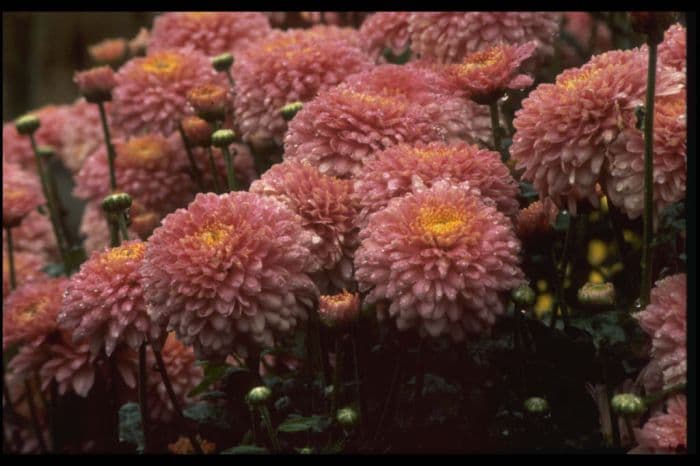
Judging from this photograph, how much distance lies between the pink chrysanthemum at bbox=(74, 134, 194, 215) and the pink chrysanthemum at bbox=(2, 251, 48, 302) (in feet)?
1.17

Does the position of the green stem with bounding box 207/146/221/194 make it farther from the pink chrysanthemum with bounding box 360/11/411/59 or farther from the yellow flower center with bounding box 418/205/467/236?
the yellow flower center with bounding box 418/205/467/236

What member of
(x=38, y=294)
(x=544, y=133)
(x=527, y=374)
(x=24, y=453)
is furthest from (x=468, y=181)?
(x=24, y=453)

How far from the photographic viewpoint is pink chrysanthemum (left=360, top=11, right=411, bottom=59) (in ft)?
7.60

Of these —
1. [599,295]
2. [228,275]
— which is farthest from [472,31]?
[228,275]

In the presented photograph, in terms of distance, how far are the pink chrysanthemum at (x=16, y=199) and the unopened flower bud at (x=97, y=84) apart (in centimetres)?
32

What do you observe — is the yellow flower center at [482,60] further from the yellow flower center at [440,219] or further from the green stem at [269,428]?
the green stem at [269,428]

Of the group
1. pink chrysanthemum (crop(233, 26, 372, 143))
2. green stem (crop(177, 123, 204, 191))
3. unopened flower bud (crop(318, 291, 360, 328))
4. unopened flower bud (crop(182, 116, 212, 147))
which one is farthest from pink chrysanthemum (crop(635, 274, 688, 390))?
green stem (crop(177, 123, 204, 191))

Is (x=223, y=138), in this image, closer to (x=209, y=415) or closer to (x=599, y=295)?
(x=209, y=415)

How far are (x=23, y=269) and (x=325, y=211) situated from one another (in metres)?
1.42

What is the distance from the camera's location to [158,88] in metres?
2.34

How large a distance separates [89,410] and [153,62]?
2.72ft

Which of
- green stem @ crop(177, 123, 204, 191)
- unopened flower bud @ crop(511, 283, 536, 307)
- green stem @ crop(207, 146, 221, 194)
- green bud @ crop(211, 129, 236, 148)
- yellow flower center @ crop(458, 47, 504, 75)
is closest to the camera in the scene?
unopened flower bud @ crop(511, 283, 536, 307)

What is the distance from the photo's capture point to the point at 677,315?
1341 mm

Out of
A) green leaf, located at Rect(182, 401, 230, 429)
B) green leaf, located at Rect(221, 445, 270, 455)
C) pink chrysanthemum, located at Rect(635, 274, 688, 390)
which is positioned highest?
pink chrysanthemum, located at Rect(635, 274, 688, 390)
